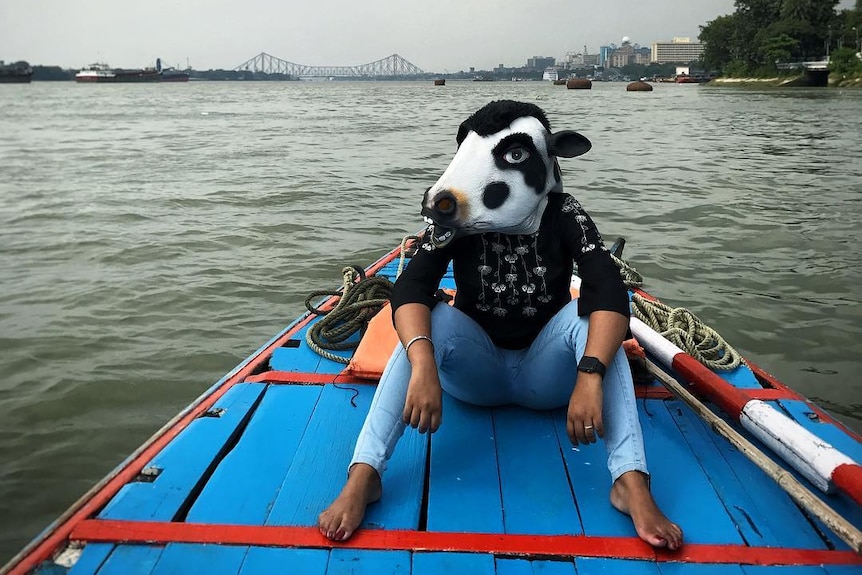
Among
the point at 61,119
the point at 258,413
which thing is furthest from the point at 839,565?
the point at 61,119

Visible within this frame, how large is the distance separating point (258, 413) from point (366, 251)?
5.12m

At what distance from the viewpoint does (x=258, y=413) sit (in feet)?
9.59

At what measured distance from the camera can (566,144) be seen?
2430mm

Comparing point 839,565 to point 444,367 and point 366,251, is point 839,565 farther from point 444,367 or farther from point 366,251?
point 366,251

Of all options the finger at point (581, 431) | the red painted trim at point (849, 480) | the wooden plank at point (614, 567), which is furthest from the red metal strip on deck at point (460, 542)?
the finger at point (581, 431)

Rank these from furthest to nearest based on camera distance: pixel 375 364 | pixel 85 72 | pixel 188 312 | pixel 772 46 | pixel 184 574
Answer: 1. pixel 85 72
2. pixel 772 46
3. pixel 188 312
4. pixel 375 364
5. pixel 184 574

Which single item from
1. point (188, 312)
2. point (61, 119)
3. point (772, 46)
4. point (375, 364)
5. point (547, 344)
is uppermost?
point (772, 46)

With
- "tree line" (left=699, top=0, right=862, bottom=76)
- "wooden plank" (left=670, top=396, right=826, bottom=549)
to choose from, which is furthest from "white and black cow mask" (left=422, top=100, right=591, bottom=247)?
"tree line" (left=699, top=0, right=862, bottom=76)

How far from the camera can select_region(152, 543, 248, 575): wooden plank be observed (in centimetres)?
195

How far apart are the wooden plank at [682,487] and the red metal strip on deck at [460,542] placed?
3.4 inches

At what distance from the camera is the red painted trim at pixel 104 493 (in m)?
1.99

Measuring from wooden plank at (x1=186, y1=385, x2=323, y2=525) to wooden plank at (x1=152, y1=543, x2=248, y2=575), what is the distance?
133 millimetres

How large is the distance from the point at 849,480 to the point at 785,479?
0.18m

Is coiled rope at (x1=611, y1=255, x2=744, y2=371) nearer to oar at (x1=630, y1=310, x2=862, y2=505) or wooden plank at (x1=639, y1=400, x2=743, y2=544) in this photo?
oar at (x1=630, y1=310, x2=862, y2=505)
